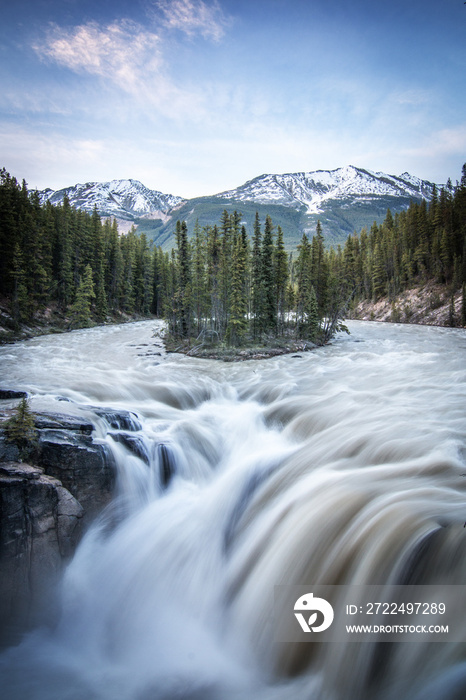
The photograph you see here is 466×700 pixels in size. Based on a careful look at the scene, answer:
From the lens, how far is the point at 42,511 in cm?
643

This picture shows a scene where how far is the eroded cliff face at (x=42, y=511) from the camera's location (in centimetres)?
593

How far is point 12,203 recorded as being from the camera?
138 feet

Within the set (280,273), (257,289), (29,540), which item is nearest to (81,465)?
(29,540)

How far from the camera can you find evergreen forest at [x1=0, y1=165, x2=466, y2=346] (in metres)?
33.9

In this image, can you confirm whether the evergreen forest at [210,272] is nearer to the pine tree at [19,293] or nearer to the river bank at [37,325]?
the pine tree at [19,293]

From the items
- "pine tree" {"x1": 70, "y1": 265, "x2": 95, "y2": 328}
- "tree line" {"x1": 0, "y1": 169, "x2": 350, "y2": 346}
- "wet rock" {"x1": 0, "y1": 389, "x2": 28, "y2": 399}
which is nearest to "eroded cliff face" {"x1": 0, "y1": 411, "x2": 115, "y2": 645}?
"wet rock" {"x1": 0, "y1": 389, "x2": 28, "y2": 399}

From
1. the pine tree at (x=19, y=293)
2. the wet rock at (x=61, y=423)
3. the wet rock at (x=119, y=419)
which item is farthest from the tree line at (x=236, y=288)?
the wet rock at (x=61, y=423)

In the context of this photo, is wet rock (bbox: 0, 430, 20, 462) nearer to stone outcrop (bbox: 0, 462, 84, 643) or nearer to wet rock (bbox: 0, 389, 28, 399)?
stone outcrop (bbox: 0, 462, 84, 643)

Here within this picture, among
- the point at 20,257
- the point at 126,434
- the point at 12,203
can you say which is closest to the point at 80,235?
the point at 12,203

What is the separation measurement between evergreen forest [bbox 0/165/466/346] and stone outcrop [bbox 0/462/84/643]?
977 inches

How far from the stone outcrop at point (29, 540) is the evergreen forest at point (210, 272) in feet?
81.4

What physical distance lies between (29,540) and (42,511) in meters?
0.48

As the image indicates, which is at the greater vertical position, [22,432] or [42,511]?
[22,432]

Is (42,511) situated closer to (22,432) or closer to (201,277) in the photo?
(22,432)
